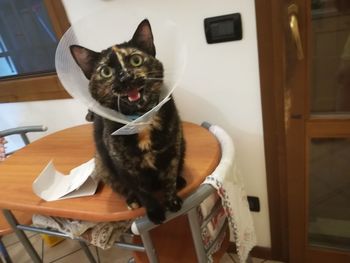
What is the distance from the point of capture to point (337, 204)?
1.29 m

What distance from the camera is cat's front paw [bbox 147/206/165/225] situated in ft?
2.41

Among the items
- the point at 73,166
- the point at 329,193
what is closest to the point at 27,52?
the point at 73,166

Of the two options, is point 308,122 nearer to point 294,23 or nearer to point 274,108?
point 274,108

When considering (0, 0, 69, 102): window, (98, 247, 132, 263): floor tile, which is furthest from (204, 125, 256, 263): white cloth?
(0, 0, 69, 102): window

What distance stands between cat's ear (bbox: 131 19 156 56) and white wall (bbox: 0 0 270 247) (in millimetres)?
308

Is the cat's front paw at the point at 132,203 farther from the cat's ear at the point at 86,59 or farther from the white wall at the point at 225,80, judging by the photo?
the white wall at the point at 225,80

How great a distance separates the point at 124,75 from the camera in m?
0.66

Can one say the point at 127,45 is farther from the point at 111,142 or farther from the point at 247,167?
the point at 247,167

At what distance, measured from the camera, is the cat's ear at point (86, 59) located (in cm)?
70

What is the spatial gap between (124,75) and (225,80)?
56cm

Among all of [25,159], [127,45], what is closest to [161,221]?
[127,45]

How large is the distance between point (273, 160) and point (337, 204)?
388mm

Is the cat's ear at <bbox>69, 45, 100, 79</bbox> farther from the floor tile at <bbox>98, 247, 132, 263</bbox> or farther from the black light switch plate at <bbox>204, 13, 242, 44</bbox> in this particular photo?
the floor tile at <bbox>98, 247, 132, 263</bbox>

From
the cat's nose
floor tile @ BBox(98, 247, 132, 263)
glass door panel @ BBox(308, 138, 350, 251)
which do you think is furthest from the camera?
floor tile @ BBox(98, 247, 132, 263)
